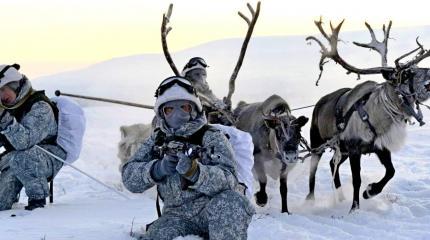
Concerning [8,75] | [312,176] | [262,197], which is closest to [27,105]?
[8,75]

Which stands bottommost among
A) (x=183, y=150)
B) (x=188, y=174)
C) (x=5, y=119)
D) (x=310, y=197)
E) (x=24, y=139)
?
(x=310, y=197)

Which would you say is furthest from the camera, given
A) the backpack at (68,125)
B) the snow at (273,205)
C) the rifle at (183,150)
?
the backpack at (68,125)

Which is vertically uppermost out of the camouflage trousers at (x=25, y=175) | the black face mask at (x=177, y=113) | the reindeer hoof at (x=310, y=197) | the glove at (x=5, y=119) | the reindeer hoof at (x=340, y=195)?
the black face mask at (x=177, y=113)

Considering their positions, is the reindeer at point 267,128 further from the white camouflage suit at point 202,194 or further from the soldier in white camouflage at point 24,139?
the white camouflage suit at point 202,194

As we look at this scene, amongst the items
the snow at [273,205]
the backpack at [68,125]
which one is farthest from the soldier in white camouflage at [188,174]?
the backpack at [68,125]

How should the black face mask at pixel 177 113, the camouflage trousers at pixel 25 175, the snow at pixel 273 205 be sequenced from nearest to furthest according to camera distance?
the black face mask at pixel 177 113
the snow at pixel 273 205
the camouflage trousers at pixel 25 175

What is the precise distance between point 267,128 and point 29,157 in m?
2.65

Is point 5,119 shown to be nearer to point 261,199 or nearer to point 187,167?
point 261,199

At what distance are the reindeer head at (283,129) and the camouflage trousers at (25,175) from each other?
2350 mm

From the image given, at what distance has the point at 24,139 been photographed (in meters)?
6.73

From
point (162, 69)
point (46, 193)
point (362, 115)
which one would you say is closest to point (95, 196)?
point (46, 193)

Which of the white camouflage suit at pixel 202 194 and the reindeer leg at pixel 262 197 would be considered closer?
the white camouflage suit at pixel 202 194

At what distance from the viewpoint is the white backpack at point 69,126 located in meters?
7.41

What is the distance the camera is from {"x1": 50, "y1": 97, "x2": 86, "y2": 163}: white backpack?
7.41m
